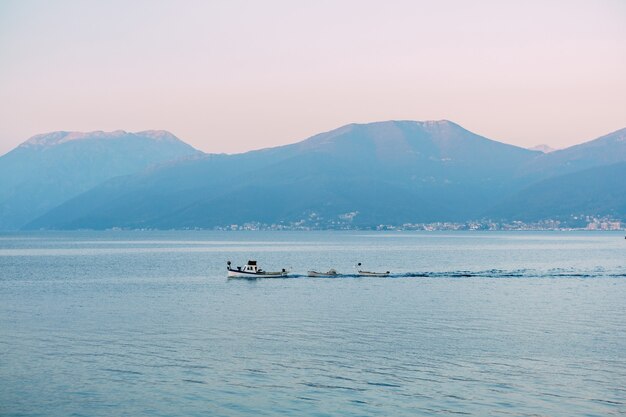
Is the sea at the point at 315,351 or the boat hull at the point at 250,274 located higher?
the boat hull at the point at 250,274

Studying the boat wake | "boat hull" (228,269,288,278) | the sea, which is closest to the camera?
the sea

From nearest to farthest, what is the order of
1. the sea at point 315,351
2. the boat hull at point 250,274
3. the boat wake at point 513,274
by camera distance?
the sea at point 315,351
the boat hull at point 250,274
the boat wake at point 513,274

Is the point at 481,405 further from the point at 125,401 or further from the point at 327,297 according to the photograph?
the point at 327,297

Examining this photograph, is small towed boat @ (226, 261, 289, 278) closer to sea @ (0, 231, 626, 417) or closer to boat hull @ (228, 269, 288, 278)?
boat hull @ (228, 269, 288, 278)

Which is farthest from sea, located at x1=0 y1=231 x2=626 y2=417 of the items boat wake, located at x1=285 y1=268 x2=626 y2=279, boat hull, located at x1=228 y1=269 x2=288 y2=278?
boat wake, located at x1=285 y1=268 x2=626 y2=279

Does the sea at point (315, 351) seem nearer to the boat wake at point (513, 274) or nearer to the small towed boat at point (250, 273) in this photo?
the small towed boat at point (250, 273)

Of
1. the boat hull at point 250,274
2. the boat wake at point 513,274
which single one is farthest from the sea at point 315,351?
the boat wake at point 513,274

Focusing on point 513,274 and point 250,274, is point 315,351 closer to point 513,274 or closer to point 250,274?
point 250,274

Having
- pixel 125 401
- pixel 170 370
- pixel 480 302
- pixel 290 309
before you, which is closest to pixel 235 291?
pixel 290 309

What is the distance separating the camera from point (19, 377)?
41.8 m

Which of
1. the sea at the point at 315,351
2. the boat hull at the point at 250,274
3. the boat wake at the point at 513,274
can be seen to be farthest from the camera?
the boat wake at the point at 513,274

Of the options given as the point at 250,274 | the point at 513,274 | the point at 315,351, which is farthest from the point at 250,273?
the point at 315,351

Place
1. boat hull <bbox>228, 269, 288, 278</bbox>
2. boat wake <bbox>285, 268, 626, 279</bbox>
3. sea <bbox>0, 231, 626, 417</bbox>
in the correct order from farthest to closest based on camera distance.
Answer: boat wake <bbox>285, 268, 626, 279</bbox> < boat hull <bbox>228, 269, 288, 278</bbox> < sea <bbox>0, 231, 626, 417</bbox>

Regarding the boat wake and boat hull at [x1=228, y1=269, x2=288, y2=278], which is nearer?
boat hull at [x1=228, y1=269, x2=288, y2=278]
